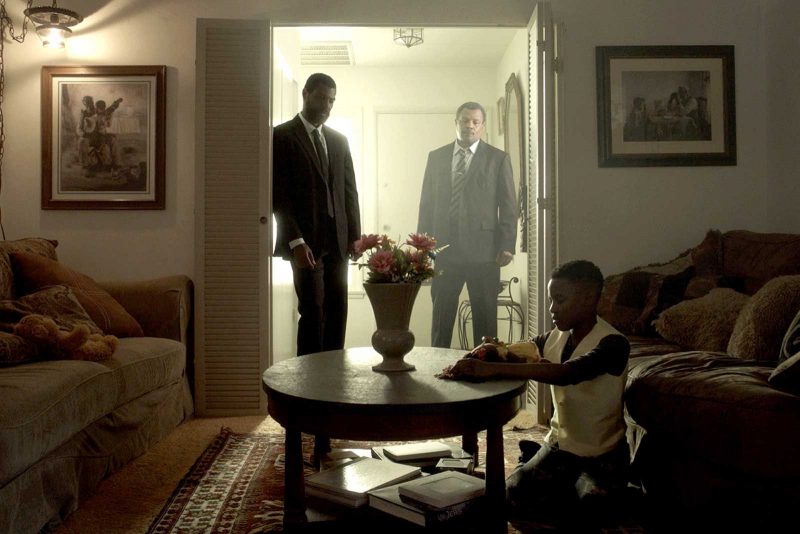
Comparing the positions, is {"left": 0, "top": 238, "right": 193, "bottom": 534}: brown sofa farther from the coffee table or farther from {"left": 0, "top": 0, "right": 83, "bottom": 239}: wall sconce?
{"left": 0, "top": 0, "right": 83, "bottom": 239}: wall sconce

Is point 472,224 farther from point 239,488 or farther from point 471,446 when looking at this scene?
point 239,488

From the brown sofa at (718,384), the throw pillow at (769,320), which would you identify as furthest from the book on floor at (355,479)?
the throw pillow at (769,320)

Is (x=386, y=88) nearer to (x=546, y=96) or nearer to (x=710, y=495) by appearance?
(x=546, y=96)

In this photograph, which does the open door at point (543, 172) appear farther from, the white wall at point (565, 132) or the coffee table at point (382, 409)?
the coffee table at point (382, 409)

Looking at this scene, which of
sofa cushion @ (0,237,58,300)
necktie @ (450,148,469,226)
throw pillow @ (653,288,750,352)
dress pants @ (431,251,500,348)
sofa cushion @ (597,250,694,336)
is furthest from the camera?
necktie @ (450,148,469,226)

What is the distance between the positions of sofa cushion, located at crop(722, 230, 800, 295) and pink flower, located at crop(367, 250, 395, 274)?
168 cm

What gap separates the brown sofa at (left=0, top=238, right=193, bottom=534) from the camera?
5.85 ft

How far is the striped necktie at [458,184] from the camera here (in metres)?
4.35

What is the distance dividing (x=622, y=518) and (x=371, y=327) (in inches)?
157

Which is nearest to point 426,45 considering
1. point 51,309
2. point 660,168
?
point 660,168

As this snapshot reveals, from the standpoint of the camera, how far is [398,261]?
6.54ft

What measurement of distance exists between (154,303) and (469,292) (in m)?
1.89

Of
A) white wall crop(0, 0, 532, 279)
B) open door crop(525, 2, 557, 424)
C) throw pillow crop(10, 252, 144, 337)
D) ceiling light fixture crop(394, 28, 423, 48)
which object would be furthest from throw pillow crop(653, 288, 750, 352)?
ceiling light fixture crop(394, 28, 423, 48)

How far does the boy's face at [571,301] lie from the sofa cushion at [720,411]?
0.32 metres
